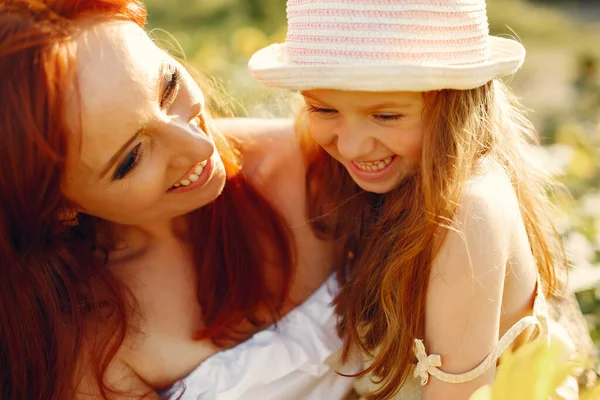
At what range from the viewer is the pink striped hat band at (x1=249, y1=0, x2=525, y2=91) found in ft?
5.46

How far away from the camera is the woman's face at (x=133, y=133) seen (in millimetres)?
1737

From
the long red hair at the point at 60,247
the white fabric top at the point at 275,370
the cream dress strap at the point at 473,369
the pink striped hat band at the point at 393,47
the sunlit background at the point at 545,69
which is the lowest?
the sunlit background at the point at 545,69

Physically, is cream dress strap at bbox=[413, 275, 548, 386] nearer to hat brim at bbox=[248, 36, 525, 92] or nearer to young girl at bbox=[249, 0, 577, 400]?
young girl at bbox=[249, 0, 577, 400]

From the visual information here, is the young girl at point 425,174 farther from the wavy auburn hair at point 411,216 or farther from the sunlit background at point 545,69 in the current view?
the sunlit background at point 545,69

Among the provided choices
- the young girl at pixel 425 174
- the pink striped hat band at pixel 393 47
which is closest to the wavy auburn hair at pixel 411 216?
the young girl at pixel 425 174

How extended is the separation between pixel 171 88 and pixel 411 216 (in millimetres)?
680

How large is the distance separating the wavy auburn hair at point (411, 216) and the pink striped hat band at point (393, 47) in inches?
4.2

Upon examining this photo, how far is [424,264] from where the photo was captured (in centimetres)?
191

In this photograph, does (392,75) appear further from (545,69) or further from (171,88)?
(545,69)

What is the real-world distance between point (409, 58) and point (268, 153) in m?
0.86

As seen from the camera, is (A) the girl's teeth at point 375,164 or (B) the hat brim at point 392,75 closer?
(B) the hat brim at point 392,75

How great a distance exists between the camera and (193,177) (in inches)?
78.7

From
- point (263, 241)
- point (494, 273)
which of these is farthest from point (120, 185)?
point (494, 273)

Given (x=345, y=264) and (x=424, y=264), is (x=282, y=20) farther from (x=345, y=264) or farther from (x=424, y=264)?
(x=424, y=264)
